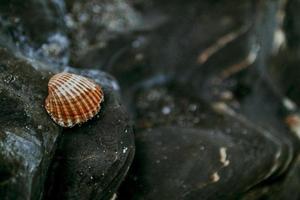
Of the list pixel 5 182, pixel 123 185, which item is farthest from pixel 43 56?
pixel 5 182

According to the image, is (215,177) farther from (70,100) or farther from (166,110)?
(70,100)

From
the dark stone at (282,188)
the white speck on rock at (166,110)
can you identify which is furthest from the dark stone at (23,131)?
the dark stone at (282,188)

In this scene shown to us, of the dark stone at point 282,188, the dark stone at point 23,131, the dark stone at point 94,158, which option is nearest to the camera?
the dark stone at point 23,131

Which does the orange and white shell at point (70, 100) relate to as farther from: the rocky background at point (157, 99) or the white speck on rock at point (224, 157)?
Result: the white speck on rock at point (224, 157)

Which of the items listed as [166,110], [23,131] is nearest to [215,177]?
[166,110]

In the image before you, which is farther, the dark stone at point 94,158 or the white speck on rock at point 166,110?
the white speck on rock at point 166,110

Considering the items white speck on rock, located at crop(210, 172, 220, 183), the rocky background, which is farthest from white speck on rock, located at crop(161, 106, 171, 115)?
white speck on rock, located at crop(210, 172, 220, 183)

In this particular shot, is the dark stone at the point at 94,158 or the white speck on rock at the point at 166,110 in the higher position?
the dark stone at the point at 94,158

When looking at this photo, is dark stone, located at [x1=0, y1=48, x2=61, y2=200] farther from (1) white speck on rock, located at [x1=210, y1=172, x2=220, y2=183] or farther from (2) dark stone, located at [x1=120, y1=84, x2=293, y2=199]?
(1) white speck on rock, located at [x1=210, y1=172, x2=220, y2=183]
